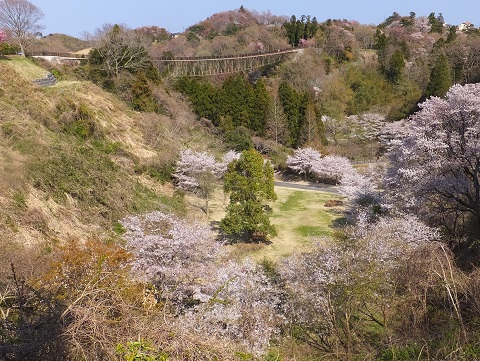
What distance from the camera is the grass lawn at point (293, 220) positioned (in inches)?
714

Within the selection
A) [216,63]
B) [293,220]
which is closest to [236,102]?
[216,63]

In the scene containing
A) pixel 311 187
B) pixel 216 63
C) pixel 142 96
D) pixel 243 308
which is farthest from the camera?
pixel 216 63

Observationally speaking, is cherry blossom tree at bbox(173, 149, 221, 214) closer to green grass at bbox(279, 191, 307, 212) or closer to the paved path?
green grass at bbox(279, 191, 307, 212)

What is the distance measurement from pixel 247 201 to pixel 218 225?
3008 millimetres

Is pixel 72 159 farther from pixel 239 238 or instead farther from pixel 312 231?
pixel 312 231

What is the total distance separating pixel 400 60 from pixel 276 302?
1901 inches

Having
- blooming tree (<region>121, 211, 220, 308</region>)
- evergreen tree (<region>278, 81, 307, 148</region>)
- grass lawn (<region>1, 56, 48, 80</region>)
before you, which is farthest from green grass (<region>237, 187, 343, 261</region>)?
grass lawn (<region>1, 56, 48, 80</region>)

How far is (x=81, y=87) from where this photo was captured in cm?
2767

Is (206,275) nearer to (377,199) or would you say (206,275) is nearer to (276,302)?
(276,302)

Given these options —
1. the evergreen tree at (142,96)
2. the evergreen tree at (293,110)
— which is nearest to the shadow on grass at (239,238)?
the evergreen tree at (142,96)

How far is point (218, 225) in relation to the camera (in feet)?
69.5

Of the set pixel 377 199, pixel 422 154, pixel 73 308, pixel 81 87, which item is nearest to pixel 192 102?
pixel 81 87

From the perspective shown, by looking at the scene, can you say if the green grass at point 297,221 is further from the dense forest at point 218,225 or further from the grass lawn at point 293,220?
the dense forest at point 218,225

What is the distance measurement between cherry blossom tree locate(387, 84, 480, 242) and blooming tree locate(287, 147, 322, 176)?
53.8 ft
